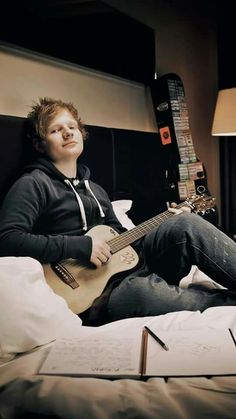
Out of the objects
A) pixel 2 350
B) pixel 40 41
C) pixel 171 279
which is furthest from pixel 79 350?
pixel 40 41

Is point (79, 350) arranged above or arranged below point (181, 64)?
below

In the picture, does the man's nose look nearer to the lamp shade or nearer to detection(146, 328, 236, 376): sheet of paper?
detection(146, 328, 236, 376): sheet of paper

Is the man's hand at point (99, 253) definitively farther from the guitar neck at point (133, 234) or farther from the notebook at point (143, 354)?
the notebook at point (143, 354)

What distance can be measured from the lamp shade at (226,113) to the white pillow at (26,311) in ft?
5.14

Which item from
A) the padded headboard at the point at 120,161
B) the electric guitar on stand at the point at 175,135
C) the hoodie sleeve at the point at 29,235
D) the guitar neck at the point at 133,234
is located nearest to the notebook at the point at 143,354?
the hoodie sleeve at the point at 29,235

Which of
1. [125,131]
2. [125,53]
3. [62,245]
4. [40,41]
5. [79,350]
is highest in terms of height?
[125,53]

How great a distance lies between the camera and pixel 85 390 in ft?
1.97

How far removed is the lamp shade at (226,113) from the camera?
210cm

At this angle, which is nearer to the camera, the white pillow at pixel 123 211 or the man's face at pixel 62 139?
the man's face at pixel 62 139

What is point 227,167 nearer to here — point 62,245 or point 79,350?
point 62,245

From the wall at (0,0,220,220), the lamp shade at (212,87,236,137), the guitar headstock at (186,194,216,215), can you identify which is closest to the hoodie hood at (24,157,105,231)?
the wall at (0,0,220,220)

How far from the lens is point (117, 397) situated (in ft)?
1.91

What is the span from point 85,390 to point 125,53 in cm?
162

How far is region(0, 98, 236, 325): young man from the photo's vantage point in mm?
1084
